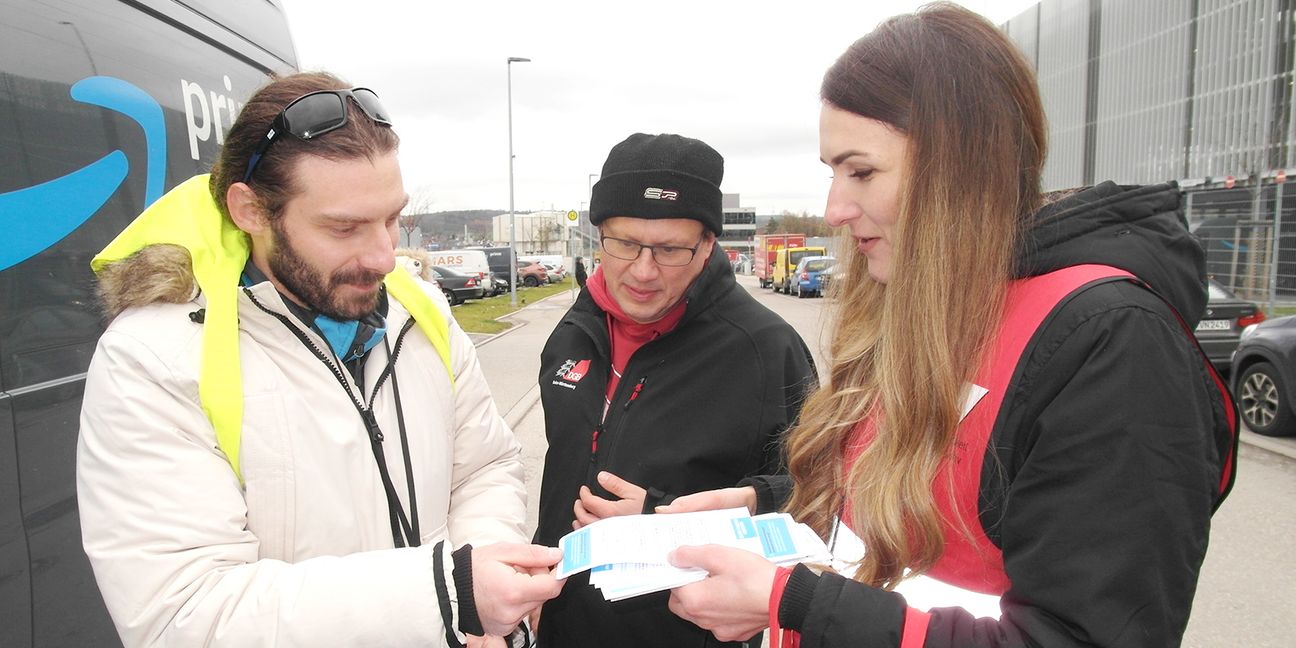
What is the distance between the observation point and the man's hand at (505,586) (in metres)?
1.49

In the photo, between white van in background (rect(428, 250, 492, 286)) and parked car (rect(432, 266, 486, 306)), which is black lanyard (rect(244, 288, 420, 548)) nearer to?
parked car (rect(432, 266, 486, 306))

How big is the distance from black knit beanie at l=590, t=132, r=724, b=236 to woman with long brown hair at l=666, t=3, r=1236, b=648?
68cm

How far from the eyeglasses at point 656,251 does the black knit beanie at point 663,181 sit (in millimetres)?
87

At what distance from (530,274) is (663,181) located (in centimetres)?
4404

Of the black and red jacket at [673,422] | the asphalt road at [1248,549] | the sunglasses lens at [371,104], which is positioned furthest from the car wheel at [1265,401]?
the sunglasses lens at [371,104]

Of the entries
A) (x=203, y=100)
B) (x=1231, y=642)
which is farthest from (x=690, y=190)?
(x=1231, y=642)

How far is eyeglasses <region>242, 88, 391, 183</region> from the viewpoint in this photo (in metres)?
1.62

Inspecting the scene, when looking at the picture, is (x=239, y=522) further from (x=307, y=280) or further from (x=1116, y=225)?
(x=1116, y=225)

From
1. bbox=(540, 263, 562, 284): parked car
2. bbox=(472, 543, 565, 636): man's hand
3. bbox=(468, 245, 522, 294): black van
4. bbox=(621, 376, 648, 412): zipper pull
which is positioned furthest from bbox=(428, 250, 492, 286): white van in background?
bbox=(472, 543, 565, 636): man's hand

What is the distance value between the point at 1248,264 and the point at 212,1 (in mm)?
14270

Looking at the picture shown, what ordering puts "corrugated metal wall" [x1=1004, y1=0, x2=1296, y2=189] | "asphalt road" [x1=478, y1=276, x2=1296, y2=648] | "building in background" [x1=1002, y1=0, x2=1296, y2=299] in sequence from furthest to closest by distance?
"corrugated metal wall" [x1=1004, y1=0, x2=1296, y2=189] < "building in background" [x1=1002, y1=0, x2=1296, y2=299] < "asphalt road" [x1=478, y1=276, x2=1296, y2=648]

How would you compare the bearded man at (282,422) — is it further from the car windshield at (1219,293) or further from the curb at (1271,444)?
the car windshield at (1219,293)

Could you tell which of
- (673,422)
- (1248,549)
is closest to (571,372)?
(673,422)

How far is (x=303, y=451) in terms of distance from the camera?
5.14ft
